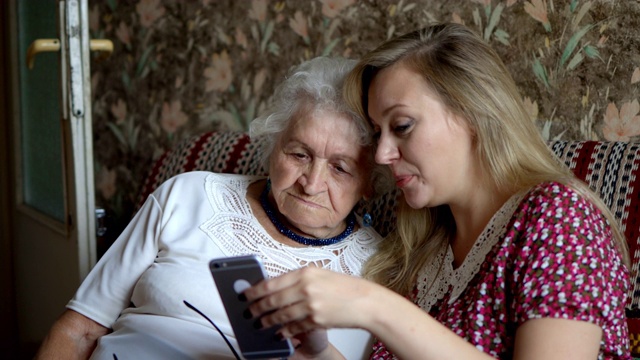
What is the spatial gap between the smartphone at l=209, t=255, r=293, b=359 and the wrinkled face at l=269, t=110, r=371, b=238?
516 mm

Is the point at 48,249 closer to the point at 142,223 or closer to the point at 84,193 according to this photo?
the point at 84,193

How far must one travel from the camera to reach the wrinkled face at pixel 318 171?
1621mm

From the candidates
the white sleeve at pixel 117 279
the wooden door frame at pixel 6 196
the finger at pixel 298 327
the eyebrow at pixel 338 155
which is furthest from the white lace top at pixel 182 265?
the wooden door frame at pixel 6 196

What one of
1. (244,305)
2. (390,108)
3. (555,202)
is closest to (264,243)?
(390,108)

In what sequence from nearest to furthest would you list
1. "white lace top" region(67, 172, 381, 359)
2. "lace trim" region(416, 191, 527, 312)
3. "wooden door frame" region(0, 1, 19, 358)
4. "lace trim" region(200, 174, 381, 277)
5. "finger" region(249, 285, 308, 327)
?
1. "finger" region(249, 285, 308, 327)
2. "lace trim" region(416, 191, 527, 312)
3. "white lace top" region(67, 172, 381, 359)
4. "lace trim" region(200, 174, 381, 277)
5. "wooden door frame" region(0, 1, 19, 358)

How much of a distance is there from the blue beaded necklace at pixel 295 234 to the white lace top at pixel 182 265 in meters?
0.01

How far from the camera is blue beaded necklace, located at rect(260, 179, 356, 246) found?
171 cm

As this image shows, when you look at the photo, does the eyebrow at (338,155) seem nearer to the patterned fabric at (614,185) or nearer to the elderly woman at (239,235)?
the elderly woman at (239,235)

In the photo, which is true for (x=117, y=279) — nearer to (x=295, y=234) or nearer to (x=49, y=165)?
(x=295, y=234)

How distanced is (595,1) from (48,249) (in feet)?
6.41

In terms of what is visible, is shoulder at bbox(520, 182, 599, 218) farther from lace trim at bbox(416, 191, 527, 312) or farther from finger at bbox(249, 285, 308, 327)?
finger at bbox(249, 285, 308, 327)

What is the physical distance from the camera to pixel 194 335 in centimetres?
154

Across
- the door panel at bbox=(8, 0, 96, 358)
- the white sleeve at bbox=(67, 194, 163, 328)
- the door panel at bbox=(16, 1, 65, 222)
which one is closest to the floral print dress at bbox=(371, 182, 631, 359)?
the white sleeve at bbox=(67, 194, 163, 328)

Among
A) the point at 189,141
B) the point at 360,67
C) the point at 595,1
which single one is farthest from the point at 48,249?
the point at 595,1
